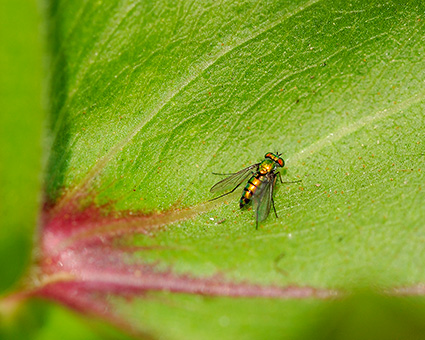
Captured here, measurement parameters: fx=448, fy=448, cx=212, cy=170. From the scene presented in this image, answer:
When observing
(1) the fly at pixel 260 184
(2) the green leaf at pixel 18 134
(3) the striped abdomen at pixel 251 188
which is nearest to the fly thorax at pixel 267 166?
(1) the fly at pixel 260 184

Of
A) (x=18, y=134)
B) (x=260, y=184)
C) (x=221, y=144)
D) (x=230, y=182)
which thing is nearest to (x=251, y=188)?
(x=260, y=184)

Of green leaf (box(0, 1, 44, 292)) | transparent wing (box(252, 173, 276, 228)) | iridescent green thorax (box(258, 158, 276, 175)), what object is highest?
iridescent green thorax (box(258, 158, 276, 175))

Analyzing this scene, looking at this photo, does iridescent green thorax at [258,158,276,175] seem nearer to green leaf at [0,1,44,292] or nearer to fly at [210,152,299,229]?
fly at [210,152,299,229]

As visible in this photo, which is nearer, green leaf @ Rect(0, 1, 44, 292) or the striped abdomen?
green leaf @ Rect(0, 1, 44, 292)

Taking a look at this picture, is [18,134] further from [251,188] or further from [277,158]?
[251,188]

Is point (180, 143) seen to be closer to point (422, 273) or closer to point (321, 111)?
point (321, 111)

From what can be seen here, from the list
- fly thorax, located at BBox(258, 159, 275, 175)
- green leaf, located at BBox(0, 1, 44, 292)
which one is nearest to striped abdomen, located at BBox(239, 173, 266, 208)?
fly thorax, located at BBox(258, 159, 275, 175)

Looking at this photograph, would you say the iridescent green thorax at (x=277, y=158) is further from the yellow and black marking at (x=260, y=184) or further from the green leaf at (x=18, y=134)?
the green leaf at (x=18, y=134)
